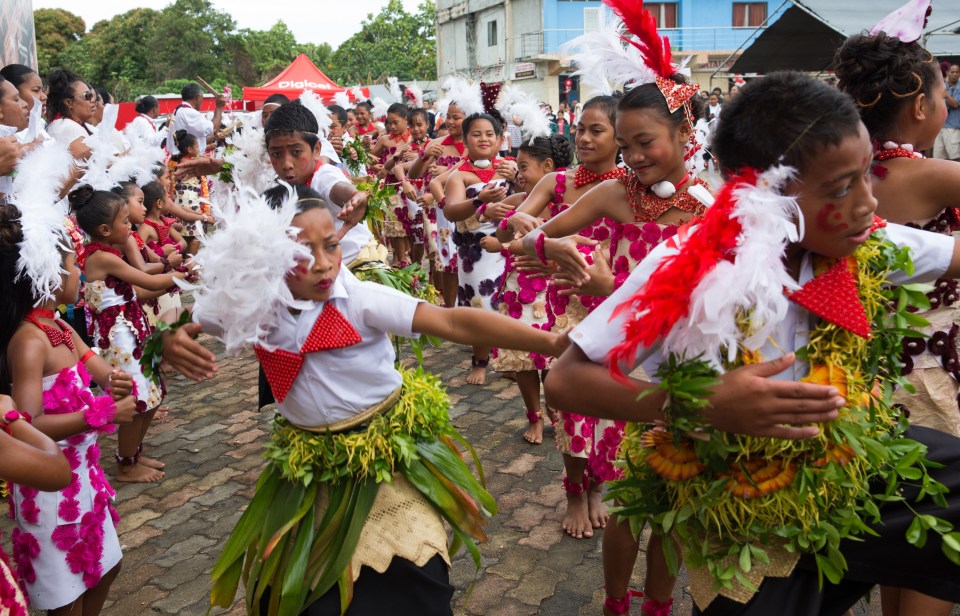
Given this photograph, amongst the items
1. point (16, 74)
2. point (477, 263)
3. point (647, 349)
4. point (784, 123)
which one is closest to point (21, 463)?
point (647, 349)

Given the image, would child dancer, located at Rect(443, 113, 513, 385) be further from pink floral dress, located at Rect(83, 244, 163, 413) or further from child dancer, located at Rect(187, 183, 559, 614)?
child dancer, located at Rect(187, 183, 559, 614)

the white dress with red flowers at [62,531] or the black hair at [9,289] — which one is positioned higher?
the black hair at [9,289]

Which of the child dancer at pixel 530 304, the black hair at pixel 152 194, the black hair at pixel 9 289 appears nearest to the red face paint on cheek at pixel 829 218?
the black hair at pixel 9 289

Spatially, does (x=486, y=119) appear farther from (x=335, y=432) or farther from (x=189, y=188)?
(x=189, y=188)

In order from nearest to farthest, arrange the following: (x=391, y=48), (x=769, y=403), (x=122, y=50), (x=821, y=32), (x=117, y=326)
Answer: (x=769, y=403), (x=117, y=326), (x=821, y=32), (x=122, y=50), (x=391, y=48)

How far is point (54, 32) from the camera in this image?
47.2 m

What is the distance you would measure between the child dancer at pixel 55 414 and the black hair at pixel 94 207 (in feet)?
5.88

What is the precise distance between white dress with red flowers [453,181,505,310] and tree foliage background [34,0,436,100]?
131 feet

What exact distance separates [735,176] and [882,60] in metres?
1.59

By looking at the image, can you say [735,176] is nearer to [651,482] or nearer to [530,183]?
[651,482]

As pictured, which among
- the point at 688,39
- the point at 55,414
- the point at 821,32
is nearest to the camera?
the point at 55,414

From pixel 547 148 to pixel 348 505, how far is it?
3.92 meters

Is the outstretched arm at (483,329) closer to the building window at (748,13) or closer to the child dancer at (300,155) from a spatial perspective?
the child dancer at (300,155)

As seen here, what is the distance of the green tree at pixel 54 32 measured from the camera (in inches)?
1742
